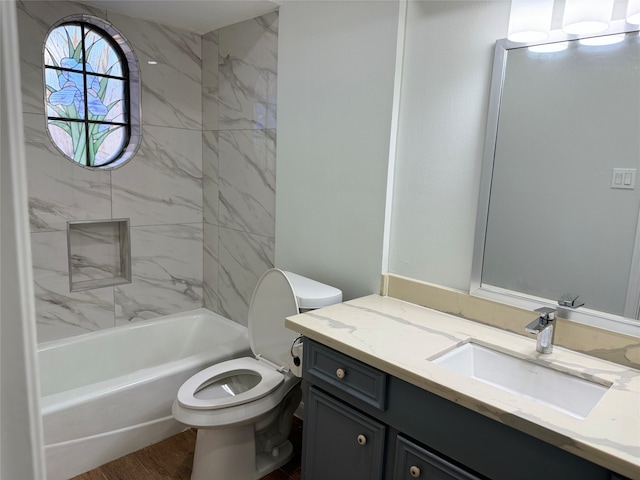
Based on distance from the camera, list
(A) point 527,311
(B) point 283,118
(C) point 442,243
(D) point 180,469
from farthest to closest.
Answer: (B) point 283,118 → (D) point 180,469 → (C) point 442,243 → (A) point 527,311

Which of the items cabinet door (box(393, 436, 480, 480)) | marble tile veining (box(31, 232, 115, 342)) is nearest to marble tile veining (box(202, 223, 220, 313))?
marble tile veining (box(31, 232, 115, 342))

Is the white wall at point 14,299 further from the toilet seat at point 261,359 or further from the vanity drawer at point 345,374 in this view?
the toilet seat at point 261,359

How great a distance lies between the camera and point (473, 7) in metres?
1.69

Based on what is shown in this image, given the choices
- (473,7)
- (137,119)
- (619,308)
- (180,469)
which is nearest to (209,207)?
(137,119)

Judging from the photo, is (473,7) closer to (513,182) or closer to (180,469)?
(513,182)

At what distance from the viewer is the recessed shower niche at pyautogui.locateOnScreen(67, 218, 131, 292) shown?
8.51 feet

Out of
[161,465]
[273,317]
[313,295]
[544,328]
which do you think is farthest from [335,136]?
[161,465]

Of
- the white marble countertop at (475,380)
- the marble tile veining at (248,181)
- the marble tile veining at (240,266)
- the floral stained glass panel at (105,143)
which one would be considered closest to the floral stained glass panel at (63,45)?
the floral stained glass panel at (105,143)

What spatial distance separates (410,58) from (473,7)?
307mm

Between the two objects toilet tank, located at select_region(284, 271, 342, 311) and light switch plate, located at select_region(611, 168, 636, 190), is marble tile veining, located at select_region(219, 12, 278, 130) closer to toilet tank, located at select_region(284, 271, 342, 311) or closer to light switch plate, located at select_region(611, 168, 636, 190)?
toilet tank, located at select_region(284, 271, 342, 311)

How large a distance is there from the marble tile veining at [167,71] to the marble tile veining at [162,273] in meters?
0.70

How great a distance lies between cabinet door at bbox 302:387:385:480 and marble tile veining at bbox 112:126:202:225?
171 cm

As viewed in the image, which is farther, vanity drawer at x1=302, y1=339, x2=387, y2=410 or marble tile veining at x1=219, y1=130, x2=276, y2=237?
marble tile veining at x1=219, y1=130, x2=276, y2=237

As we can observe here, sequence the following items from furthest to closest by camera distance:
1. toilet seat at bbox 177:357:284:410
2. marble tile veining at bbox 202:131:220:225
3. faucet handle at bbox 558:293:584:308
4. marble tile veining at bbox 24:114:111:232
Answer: marble tile veining at bbox 202:131:220:225
marble tile veining at bbox 24:114:111:232
toilet seat at bbox 177:357:284:410
faucet handle at bbox 558:293:584:308
